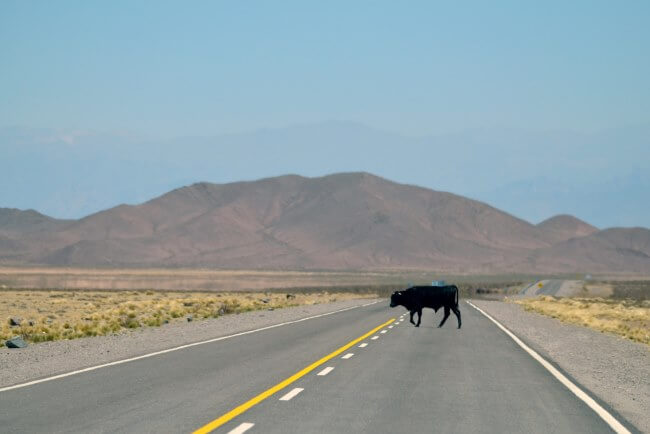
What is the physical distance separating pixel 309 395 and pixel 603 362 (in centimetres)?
900

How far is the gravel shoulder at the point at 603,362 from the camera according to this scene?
1236 centimetres

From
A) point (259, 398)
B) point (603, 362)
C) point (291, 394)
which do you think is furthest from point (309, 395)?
point (603, 362)

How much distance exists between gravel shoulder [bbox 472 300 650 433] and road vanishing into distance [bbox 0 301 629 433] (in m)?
0.58

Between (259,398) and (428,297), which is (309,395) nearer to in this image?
(259,398)

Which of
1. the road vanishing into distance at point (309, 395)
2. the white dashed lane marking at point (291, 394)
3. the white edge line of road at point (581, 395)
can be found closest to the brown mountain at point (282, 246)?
the white edge line of road at point (581, 395)

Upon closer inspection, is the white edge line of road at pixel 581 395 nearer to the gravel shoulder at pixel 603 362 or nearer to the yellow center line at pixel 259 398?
the gravel shoulder at pixel 603 362

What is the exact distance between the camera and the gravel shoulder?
12359 mm

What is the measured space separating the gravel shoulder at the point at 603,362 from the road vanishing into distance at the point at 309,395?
22.9 inches

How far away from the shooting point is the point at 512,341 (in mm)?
22844

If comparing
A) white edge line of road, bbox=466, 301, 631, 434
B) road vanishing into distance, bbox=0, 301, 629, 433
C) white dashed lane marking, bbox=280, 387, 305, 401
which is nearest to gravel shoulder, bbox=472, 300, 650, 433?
white edge line of road, bbox=466, 301, 631, 434

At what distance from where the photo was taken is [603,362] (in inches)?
722

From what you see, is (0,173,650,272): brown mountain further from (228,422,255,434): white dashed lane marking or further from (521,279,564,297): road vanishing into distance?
(228,422,255,434): white dashed lane marking

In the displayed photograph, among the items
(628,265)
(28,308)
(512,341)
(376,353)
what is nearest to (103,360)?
(376,353)

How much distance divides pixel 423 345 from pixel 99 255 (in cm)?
16248
